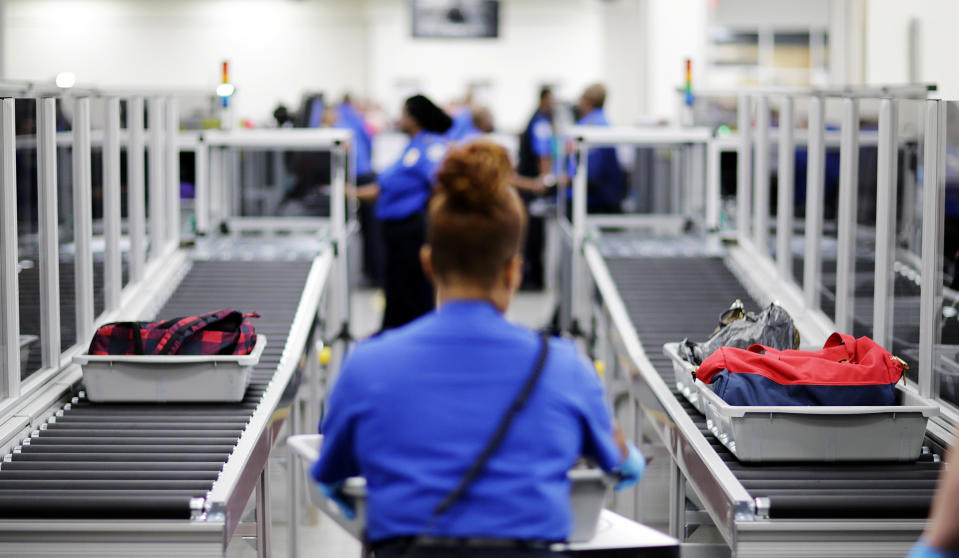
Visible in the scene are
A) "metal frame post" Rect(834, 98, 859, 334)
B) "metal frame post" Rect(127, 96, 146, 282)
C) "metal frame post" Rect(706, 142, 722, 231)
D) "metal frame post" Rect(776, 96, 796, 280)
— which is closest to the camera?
"metal frame post" Rect(834, 98, 859, 334)

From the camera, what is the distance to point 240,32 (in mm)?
19875

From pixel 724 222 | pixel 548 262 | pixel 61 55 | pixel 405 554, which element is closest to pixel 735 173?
pixel 724 222

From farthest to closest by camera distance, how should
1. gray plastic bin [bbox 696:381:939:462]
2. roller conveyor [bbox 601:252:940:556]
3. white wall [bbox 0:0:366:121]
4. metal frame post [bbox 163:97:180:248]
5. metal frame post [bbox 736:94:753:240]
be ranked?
white wall [bbox 0:0:366:121]
metal frame post [bbox 736:94:753:240]
metal frame post [bbox 163:97:180:248]
gray plastic bin [bbox 696:381:939:462]
roller conveyor [bbox 601:252:940:556]

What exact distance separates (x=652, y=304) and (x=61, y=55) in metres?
17.3

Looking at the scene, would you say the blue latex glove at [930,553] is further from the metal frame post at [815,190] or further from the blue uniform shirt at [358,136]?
the blue uniform shirt at [358,136]

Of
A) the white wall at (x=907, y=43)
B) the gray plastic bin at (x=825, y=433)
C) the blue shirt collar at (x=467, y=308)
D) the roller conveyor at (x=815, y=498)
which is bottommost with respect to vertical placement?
the roller conveyor at (x=815, y=498)

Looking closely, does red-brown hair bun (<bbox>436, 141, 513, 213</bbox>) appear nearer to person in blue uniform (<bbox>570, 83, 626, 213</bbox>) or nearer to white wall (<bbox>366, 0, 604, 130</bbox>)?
person in blue uniform (<bbox>570, 83, 626, 213</bbox>)

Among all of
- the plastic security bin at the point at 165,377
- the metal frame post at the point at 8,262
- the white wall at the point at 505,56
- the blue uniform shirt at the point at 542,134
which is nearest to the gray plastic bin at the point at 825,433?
the plastic security bin at the point at 165,377

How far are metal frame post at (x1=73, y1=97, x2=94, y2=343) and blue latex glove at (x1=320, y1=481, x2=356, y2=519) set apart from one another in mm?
2134

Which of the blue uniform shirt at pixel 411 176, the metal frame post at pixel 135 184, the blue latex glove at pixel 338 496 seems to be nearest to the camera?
the blue latex glove at pixel 338 496

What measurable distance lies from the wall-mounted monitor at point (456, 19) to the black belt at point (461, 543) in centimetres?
1651

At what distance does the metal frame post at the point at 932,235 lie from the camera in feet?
10.4

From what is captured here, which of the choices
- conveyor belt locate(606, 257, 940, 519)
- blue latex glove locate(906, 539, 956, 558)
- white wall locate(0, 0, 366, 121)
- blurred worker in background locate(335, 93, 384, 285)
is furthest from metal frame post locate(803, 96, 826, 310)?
white wall locate(0, 0, 366, 121)

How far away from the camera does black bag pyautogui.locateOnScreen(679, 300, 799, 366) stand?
3547 millimetres
